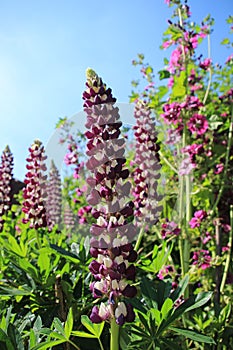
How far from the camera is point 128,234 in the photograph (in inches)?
45.9

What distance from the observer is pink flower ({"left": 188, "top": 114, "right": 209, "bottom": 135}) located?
3.02 meters

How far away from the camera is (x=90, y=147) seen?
1.21 metres

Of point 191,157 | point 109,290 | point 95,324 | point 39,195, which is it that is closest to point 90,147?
point 109,290

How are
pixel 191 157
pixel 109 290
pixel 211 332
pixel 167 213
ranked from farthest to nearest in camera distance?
pixel 167 213 → pixel 191 157 → pixel 211 332 → pixel 109 290

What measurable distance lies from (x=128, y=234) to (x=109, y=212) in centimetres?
8

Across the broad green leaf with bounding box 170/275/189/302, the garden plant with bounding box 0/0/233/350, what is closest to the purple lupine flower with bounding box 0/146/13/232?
the garden plant with bounding box 0/0/233/350

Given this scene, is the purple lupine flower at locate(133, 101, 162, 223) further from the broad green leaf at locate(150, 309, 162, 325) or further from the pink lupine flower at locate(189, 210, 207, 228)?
the pink lupine flower at locate(189, 210, 207, 228)

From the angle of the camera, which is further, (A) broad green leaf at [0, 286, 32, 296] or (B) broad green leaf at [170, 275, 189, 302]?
(A) broad green leaf at [0, 286, 32, 296]

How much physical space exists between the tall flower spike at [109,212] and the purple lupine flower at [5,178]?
177 centimetres

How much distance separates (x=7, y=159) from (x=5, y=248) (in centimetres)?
96

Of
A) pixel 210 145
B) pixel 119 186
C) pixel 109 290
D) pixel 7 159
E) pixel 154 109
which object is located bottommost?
pixel 109 290

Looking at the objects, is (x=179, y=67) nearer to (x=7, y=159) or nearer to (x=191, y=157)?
(x=191, y=157)

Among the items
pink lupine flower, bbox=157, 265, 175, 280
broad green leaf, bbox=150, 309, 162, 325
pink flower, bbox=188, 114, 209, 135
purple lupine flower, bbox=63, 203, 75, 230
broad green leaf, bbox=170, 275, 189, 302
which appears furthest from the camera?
purple lupine flower, bbox=63, 203, 75, 230

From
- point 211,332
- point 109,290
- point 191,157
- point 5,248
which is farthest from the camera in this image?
point 191,157
